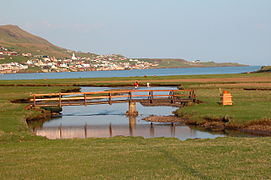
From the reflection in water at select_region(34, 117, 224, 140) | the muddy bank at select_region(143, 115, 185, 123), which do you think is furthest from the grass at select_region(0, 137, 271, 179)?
the muddy bank at select_region(143, 115, 185, 123)

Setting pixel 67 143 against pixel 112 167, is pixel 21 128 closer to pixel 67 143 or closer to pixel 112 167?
pixel 67 143

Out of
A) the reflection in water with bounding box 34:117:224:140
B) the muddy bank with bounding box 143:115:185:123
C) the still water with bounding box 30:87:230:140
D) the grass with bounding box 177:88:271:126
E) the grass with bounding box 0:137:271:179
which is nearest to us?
the grass with bounding box 0:137:271:179

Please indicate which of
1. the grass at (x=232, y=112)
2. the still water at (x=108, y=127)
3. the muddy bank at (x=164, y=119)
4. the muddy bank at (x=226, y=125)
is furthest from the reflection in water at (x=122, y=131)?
the grass at (x=232, y=112)

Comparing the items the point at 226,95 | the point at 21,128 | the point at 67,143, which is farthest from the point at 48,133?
the point at 226,95

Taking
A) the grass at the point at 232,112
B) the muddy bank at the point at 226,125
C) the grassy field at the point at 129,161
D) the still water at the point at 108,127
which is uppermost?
the grassy field at the point at 129,161

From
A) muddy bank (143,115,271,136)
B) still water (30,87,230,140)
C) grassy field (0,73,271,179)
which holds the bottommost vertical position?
still water (30,87,230,140)

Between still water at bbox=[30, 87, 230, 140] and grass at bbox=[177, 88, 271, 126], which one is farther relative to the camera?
grass at bbox=[177, 88, 271, 126]

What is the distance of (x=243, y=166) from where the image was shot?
15953 millimetres

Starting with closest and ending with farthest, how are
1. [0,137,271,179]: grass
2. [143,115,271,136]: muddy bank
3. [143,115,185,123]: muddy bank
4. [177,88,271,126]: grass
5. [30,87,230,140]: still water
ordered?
[0,137,271,179]: grass → [143,115,271,136]: muddy bank → [30,87,230,140]: still water → [177,88,271,126]: grass → [143,115,185,123]: muddy bank

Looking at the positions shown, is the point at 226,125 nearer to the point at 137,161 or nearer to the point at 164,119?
the point at 164,119

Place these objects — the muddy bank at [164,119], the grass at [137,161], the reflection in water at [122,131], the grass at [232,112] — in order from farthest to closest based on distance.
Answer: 1. the muddy bank at [164,119]
2. the grass at [232,112]
3. the reflection in water at [122,131]
4. the grass at [137,161]

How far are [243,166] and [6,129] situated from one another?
20984mm

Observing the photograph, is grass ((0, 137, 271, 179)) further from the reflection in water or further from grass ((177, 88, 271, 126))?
grass ((177, 88, 271, 126))

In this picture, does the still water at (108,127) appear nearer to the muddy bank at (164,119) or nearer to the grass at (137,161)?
the muddy bank at (164,119)
